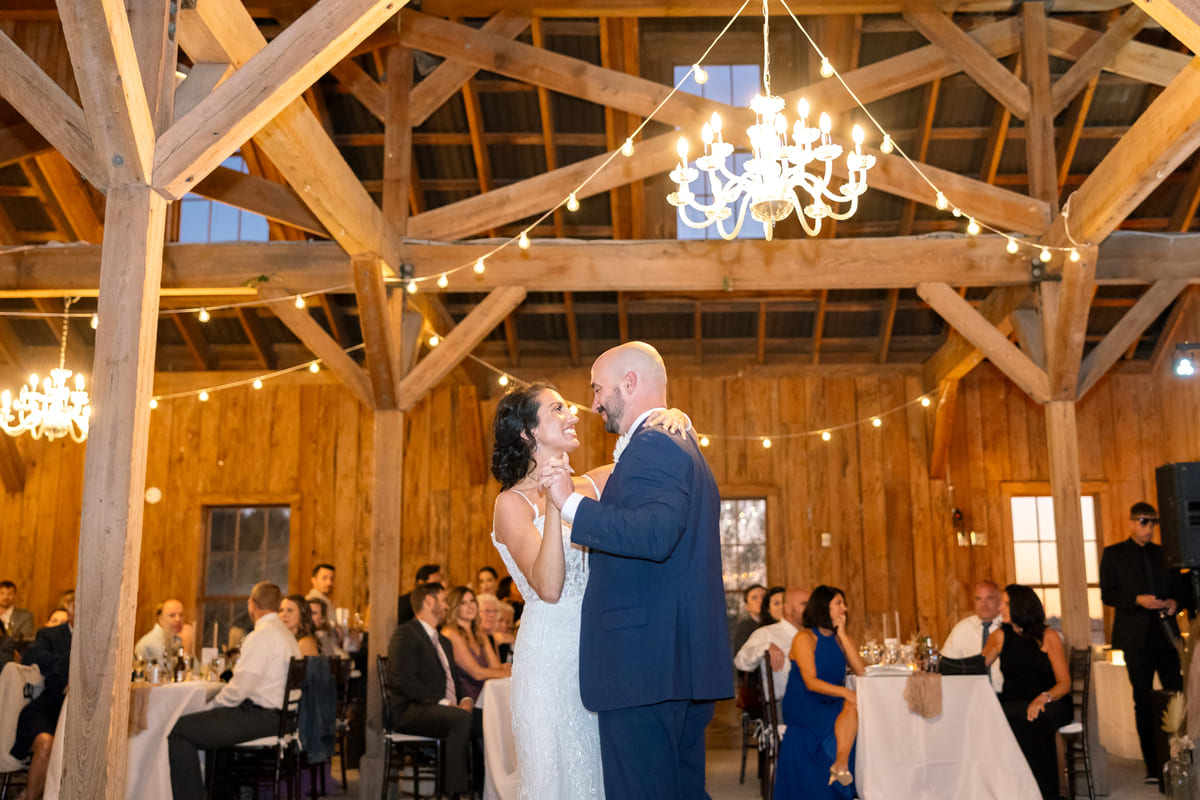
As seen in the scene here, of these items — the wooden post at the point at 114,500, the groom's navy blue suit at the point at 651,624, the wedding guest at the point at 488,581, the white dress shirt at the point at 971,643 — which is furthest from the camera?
the wedding guest at the point at 488,581

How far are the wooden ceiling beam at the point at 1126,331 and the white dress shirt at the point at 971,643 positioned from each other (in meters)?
2.12

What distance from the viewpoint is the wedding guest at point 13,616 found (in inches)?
410

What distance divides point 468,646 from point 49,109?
4.36m

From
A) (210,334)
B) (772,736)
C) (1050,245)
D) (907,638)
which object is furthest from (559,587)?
(210,334)

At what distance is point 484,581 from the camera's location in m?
10.4

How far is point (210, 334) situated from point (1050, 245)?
8.52 metres

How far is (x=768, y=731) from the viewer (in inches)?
276

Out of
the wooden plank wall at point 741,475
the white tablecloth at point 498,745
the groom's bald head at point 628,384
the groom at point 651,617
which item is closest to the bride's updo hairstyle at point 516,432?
the groom's bald head at point 628,384

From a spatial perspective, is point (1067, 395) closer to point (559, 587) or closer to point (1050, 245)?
point (1050, 245)

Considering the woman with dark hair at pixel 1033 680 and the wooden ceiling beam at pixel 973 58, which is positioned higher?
the wooden ceiling beam at pixel 973 58

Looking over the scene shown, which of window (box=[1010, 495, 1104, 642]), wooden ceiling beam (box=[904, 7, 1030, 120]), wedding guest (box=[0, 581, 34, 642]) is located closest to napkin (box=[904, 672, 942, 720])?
wooden ceiling beam (box=[904, 7, 1030, 120])

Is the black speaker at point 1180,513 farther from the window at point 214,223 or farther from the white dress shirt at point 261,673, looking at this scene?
the window at point 214,223

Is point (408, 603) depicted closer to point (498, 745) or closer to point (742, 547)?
point (498, 745)

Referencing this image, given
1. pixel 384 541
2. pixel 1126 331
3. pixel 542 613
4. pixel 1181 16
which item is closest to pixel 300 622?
pixel 384 541
